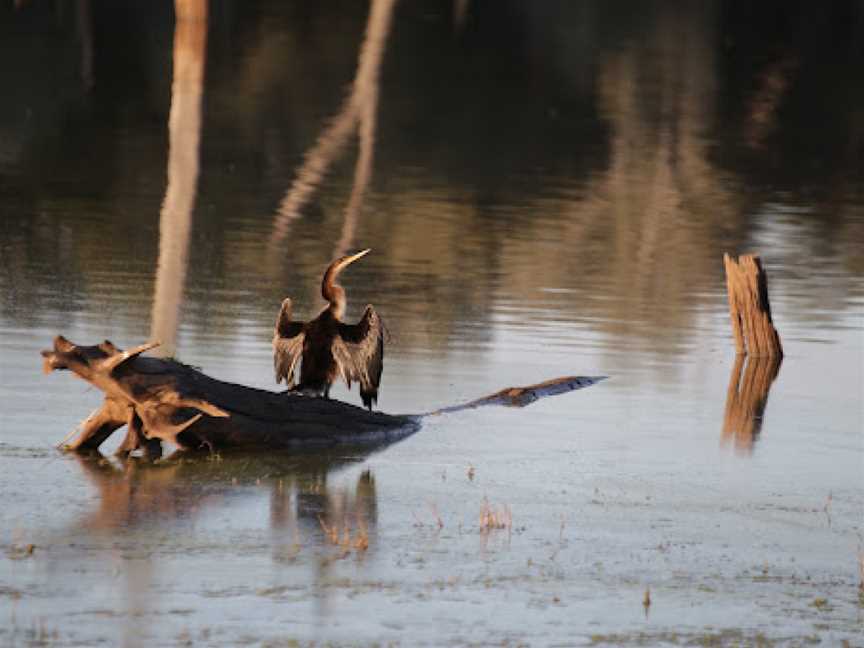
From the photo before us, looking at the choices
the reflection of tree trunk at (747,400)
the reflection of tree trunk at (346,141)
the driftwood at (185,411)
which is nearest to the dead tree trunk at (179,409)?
the driftwood at (185,411)

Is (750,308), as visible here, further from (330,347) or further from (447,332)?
(330,347)

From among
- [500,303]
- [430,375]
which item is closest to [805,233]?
[500,303]

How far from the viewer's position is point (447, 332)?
19094 millimetres

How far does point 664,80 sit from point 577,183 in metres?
16.3

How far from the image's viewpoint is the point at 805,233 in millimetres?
27031

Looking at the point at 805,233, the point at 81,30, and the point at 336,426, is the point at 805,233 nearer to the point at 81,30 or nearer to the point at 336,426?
the point at 336,426

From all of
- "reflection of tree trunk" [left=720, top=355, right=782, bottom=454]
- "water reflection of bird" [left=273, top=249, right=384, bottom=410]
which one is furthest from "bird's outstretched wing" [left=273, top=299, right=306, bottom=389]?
"reflection of tree trunk" [left=720, top=355, right=782, bottom=454]

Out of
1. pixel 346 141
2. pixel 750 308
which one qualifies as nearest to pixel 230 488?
pixel 750 308

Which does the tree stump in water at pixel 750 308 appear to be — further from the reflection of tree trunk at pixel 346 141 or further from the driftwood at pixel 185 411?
the reflection of tree trunk at pixel 346 141

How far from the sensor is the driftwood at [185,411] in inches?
516

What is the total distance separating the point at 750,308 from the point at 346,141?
52.7 feet

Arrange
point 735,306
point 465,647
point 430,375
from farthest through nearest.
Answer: point 735,306, point 430,375, point 465,647

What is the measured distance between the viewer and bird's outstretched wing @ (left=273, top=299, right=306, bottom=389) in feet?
48.1

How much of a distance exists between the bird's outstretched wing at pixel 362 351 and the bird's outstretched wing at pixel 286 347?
0.74 feet
